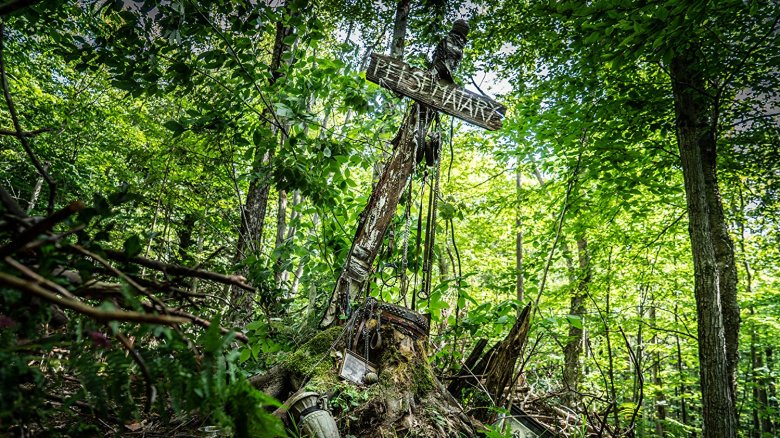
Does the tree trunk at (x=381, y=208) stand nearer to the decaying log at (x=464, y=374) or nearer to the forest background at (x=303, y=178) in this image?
the forest background at (x=303, y=178)

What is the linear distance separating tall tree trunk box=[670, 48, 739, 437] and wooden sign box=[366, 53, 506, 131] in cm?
315

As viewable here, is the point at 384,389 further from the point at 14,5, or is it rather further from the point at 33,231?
the point at 14,5

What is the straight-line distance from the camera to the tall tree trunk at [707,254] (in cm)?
416

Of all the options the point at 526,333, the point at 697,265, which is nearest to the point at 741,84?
the point at 697,265

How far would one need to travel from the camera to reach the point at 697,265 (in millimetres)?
4527

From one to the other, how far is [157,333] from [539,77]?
7.83 m

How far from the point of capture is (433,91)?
11.1ft

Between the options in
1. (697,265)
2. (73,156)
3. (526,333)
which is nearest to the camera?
(526,333)

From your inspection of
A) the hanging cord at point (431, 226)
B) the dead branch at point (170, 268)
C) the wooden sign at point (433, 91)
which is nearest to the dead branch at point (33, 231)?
the dead branch at point (170, 268)

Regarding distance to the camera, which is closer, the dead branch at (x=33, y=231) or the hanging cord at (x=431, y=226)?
the dead branch at (x=33, y=231)

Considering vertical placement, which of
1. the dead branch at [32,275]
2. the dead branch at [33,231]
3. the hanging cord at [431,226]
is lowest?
the dead branch at [32,275]

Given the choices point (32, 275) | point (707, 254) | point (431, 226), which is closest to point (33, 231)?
point (32, 275)

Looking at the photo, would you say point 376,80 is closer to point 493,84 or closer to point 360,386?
point 360,386

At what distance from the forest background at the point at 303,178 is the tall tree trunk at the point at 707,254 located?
0.03 metres
